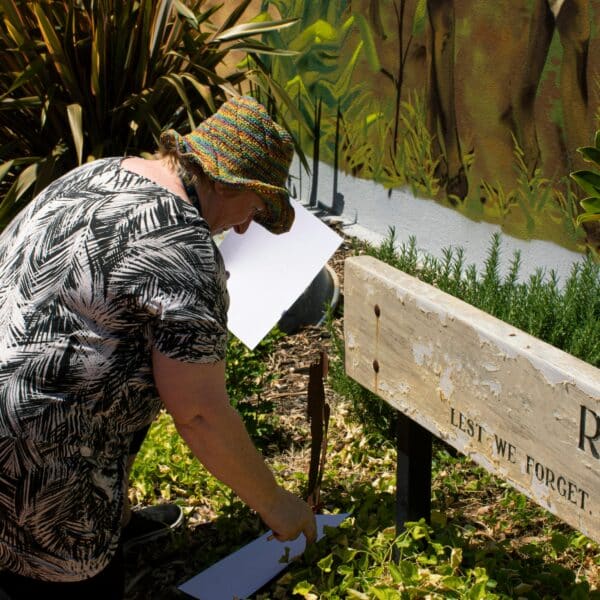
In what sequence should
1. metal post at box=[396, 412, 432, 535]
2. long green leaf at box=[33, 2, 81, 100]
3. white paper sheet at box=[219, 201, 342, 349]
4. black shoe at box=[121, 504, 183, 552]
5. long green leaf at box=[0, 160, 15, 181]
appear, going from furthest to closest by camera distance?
long green leaf at box=[33, 2, 81, 100]
long green leaf at box=[0, 160, 15, 181]
black shoe at box=[121, 504, 183, 552]
white paper sheet at box=[219, 201, 342, 349]
metal post at box=[396, 412, 432, 535]

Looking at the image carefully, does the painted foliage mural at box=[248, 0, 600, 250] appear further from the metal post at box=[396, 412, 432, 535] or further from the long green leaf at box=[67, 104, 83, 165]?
the metal post at box=[396, 412, 432, 535]

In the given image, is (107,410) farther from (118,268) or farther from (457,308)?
(457,308)

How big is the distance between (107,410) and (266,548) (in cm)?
96

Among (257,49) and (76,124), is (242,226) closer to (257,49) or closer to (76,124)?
(76,124)

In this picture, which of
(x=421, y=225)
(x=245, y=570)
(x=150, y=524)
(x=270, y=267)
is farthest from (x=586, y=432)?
(x=421, y=225)

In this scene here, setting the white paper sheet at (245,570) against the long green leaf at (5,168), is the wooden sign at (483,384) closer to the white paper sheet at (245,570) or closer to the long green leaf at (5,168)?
the white paper sheet at (245,570)

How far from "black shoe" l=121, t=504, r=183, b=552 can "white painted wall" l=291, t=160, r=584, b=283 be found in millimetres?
2271

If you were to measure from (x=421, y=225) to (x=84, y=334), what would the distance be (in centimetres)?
384

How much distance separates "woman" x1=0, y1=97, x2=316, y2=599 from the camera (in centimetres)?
Result: 185

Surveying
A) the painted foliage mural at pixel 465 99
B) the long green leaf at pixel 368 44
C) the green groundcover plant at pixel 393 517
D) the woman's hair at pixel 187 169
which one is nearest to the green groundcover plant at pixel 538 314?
the green groundcover plant at pixel 393 517

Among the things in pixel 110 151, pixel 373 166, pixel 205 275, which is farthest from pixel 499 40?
pixel 205 275

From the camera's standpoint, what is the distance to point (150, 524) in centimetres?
303

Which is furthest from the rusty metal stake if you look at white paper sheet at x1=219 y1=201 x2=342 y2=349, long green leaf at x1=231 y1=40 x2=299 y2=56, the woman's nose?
long green leaf at x1=231 y1=40 x2=299 y2=56

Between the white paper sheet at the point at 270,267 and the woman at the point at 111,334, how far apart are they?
2.12 feet
